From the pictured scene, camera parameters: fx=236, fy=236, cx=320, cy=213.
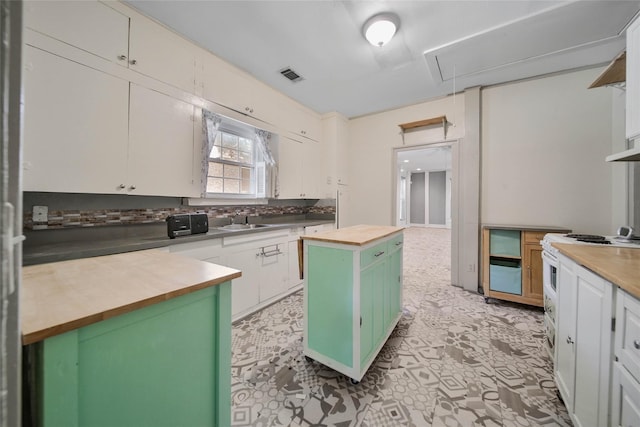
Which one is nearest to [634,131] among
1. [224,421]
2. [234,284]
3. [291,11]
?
[291,11]

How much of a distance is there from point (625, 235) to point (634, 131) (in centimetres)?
81

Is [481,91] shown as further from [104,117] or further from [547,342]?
[104,117]

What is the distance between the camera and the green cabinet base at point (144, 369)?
576mm

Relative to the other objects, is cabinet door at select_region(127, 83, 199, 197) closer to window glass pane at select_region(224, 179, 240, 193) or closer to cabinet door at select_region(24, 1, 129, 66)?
cabinet door at select_region(24, 1, 129, 66)

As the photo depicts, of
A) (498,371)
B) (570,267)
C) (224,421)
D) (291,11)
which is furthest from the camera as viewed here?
(291,11)

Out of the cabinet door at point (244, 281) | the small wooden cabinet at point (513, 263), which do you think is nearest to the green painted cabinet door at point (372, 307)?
the cabinet door at point (244, 281)

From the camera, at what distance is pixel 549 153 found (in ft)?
9.12

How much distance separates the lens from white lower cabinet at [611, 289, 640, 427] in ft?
2.61

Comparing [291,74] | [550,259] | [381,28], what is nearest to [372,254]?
[550,259]

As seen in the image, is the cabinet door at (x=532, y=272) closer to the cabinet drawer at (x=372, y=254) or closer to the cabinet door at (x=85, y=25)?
the cabinet drawer at (x=372, y=254)

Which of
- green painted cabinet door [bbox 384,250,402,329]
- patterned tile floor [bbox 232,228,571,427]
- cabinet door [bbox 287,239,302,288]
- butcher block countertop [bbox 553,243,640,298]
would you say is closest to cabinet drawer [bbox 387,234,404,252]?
green painted cabinet door [bbox 384,250,402,329]

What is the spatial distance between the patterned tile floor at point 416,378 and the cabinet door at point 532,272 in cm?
22

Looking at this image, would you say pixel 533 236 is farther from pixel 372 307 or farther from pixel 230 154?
pixel 230 154

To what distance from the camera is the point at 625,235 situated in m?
1.68
